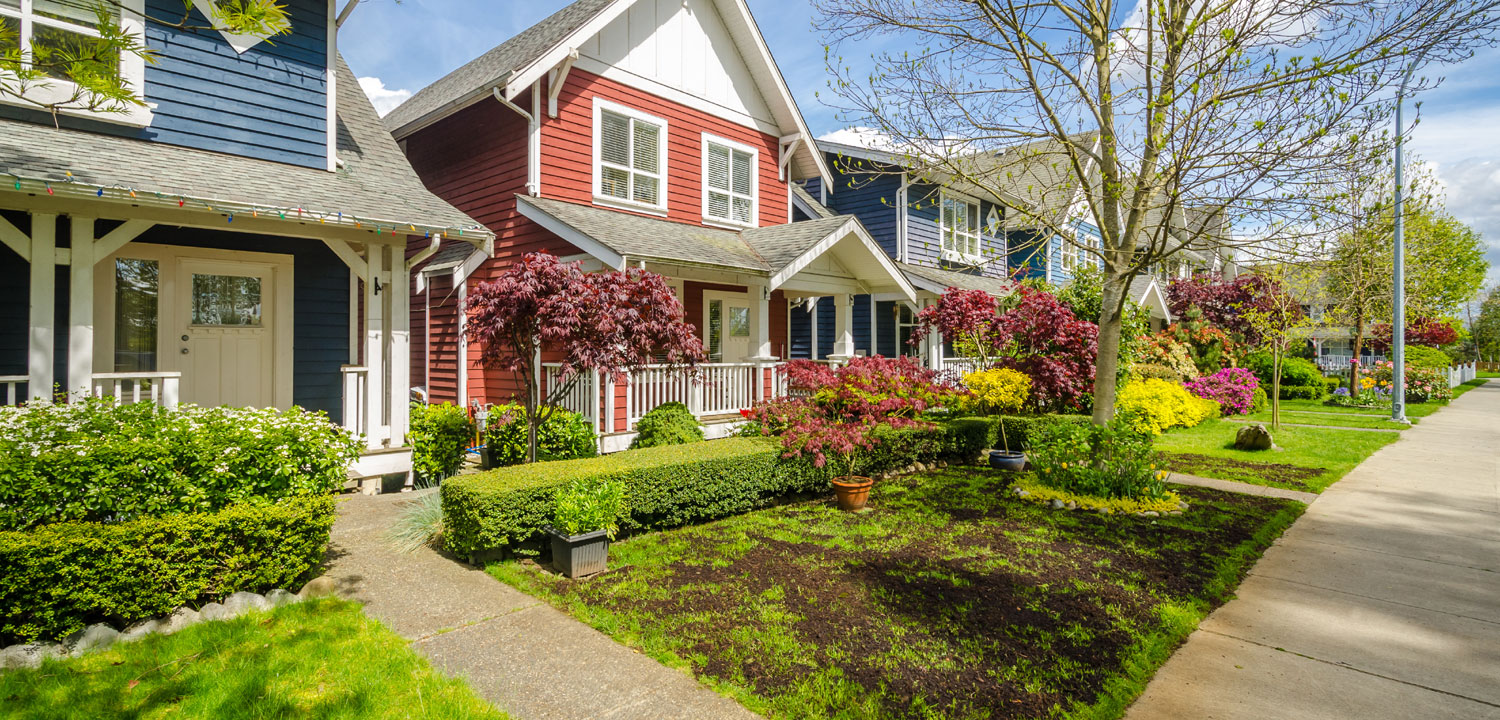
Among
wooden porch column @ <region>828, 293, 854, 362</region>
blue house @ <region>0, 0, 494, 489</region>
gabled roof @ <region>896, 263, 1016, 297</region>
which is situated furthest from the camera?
gabled roof @ <region>896, 263, 1016, 297</region>

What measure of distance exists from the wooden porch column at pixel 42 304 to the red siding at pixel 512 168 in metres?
5.09

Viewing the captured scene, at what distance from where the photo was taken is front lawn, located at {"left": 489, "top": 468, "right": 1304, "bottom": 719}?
154 inches

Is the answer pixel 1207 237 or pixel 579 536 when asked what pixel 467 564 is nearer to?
pixel 579 536

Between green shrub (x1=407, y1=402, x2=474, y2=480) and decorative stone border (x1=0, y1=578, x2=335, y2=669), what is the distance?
12.6 ft

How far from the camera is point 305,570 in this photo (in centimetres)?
527

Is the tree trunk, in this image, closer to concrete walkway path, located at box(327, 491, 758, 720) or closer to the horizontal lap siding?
concrete walkway path, located at box(327, 491, 758, 720)

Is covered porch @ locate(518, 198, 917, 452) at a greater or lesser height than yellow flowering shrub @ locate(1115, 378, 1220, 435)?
greater

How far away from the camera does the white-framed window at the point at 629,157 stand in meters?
12.6

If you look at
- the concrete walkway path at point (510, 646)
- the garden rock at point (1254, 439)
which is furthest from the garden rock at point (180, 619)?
the garden rock at point (1254, 439)

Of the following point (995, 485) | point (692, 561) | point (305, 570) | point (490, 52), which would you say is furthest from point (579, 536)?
point (490, 52)

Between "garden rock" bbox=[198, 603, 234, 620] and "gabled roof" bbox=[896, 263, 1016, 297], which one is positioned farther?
"gabled roof" bbox=[896, 263, 1016, 297]

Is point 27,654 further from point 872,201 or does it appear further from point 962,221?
point 962,221

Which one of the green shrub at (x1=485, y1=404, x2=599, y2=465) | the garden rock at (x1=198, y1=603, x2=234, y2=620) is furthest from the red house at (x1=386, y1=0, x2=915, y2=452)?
the garden rock at (x1=198, y1=603, x2=234, y2=620)

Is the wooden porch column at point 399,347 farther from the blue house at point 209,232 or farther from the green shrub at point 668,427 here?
the green shrub at point 668,427
